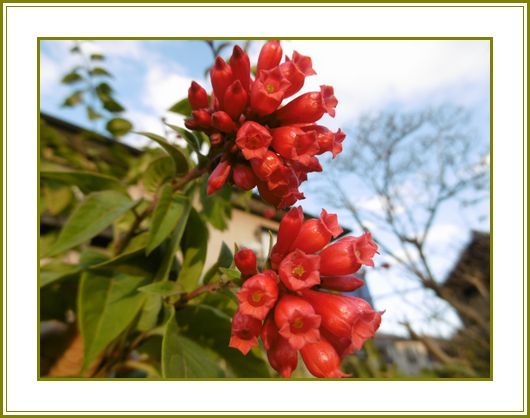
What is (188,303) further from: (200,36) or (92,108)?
(92,108)

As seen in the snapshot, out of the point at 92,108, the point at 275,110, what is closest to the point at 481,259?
the point at 92,108

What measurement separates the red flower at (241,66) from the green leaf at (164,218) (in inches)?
17.5

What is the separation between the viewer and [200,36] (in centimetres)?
173

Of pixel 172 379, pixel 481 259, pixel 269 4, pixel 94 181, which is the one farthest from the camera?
pixel 481 259

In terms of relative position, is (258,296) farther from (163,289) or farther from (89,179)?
(89,179)

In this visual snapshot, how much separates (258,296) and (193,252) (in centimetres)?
63

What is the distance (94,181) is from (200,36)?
0.78 meters

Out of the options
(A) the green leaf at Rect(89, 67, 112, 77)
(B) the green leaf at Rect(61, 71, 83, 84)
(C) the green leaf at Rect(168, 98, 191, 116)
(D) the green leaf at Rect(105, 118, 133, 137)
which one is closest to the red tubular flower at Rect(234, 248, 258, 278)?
(C) the green leaf at Rect(168, 98, 191, 116)

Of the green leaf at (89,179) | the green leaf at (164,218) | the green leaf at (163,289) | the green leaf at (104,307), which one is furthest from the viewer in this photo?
the green leaf at (89,179)

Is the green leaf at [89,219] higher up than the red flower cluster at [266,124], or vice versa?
the red flower cluster at [266,124]

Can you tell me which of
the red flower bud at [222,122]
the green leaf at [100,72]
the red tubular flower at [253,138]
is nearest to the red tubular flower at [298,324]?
the red tubular flower at [253,138]

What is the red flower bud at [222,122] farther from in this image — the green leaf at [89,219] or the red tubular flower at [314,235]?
the green leaf at [89,219]

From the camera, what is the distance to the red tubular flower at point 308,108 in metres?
1.21

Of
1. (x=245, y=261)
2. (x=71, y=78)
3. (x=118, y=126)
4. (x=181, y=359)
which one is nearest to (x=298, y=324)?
(x=245, y=261)
